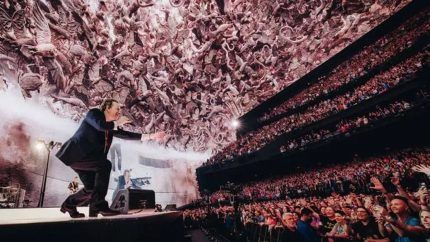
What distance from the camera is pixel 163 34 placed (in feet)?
54.9

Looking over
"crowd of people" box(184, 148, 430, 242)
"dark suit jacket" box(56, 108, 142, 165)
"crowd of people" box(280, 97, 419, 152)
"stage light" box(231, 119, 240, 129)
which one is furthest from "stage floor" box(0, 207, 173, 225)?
"stage light" box(231, 119, 240, 129)

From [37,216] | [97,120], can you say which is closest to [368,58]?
[97,120]

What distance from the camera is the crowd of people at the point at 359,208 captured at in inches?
181

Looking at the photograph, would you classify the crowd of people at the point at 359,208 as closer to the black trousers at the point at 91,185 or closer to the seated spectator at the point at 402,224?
the seated spectator at the point at 402,224

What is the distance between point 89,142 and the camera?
2867 millimetres

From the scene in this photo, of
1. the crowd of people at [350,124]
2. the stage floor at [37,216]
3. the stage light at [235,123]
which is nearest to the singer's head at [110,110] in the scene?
the stage floor at [37,216]

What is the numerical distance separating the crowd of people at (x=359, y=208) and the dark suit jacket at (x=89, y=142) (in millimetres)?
3980

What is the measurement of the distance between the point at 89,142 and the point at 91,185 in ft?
1.64

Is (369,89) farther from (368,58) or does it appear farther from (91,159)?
(91,159)

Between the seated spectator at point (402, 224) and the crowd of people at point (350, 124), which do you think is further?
the crowd of people at point (350, 124)

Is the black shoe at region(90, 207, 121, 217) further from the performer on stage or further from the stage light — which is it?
the stage light

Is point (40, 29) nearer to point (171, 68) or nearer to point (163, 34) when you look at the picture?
point (163, 34)

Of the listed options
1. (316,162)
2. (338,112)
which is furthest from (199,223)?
(338,112)

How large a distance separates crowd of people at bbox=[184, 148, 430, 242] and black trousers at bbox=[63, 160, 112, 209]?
149 inches
